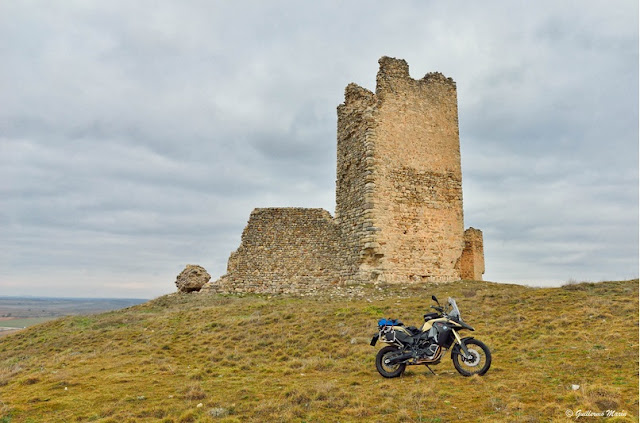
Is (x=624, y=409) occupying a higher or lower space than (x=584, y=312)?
lower

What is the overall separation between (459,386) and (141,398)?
195 inches

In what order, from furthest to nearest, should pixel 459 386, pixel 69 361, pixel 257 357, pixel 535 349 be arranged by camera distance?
1. pixel 69 361
2. pixel 257 357
3. pixel 535 349
4. pixel 459 386

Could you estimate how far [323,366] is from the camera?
354 inches

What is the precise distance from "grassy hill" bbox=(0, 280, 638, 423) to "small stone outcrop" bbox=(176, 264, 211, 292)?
5.49 metres

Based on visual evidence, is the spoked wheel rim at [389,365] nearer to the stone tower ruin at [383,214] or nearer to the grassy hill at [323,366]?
the grassy hill at [323,366]

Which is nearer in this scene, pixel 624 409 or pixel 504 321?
pixel 624 409

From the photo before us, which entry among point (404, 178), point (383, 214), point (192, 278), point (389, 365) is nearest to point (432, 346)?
point (389, 365)

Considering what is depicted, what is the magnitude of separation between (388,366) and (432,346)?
919 mm

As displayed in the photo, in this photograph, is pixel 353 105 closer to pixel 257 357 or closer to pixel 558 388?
pixel 257 357

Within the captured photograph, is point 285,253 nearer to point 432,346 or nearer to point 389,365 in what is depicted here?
point 389,365

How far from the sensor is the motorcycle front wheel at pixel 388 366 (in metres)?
7.67

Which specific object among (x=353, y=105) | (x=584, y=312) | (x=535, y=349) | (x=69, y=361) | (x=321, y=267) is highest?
(x=353, y=105)

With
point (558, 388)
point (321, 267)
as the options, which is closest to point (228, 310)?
point (321, 267)

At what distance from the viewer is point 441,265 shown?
1959 cm
